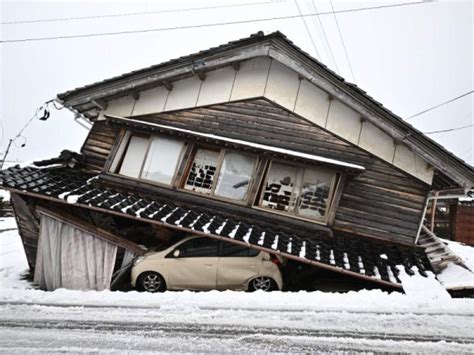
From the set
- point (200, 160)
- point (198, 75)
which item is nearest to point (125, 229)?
point (200, 160)

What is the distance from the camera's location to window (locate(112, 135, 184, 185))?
27.8 ft

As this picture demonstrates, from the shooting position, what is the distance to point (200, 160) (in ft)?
27.9

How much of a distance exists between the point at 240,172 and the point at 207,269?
2.90 meters

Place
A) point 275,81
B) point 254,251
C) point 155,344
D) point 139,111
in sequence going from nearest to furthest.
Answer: point 155,344, point 254,251, point 275,81, point 139,111

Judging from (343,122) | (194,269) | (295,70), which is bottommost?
(194,269)

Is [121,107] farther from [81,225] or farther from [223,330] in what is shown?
[223,330]

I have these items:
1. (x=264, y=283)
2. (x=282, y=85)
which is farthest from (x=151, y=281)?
(x=282, y=85)

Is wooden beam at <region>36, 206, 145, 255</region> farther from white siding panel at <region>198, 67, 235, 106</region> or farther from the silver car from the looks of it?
white siding panel at <region>198, 67, 235, 106</region>

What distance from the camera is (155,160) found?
28.1ft

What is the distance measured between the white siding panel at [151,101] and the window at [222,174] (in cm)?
222

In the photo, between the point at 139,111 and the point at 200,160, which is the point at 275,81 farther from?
the point at 139,111

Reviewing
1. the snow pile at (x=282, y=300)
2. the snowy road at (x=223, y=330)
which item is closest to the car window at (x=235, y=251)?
the snow pile at (x=282, y=300)

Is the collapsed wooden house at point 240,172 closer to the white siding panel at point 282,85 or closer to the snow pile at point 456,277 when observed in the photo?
the white siding panel at point 282,85

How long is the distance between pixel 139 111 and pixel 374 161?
742cm
